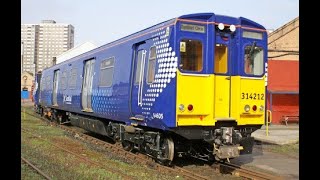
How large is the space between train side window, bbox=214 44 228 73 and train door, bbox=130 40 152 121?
1.68 m

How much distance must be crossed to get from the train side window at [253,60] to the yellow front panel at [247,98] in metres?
0.22

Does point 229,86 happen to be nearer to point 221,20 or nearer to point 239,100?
point 239,100

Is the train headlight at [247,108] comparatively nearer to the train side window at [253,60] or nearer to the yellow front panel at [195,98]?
the train side window at [253,60]

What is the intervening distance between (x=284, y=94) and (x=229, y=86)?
15536 millimetres

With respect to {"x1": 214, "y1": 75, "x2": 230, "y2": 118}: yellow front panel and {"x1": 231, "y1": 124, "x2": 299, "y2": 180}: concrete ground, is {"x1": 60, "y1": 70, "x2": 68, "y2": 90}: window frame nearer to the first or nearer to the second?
{"x1": 231, "y1": 124, "x2": 299, "y2": 180}: concrete ground

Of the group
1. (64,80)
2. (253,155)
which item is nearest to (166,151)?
(253,155)

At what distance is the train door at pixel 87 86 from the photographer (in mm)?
15734

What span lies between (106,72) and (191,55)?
5.02 m

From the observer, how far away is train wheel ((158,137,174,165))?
9.75 meters

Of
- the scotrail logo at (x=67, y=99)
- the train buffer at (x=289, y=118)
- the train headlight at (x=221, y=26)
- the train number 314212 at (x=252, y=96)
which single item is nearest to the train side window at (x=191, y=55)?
the train headlight at (x=221, y=26)

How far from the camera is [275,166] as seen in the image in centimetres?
1073

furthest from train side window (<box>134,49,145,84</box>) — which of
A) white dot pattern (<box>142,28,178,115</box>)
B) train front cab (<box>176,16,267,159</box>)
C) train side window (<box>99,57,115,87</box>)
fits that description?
train side window (<box>99,57,115,87</box>)
